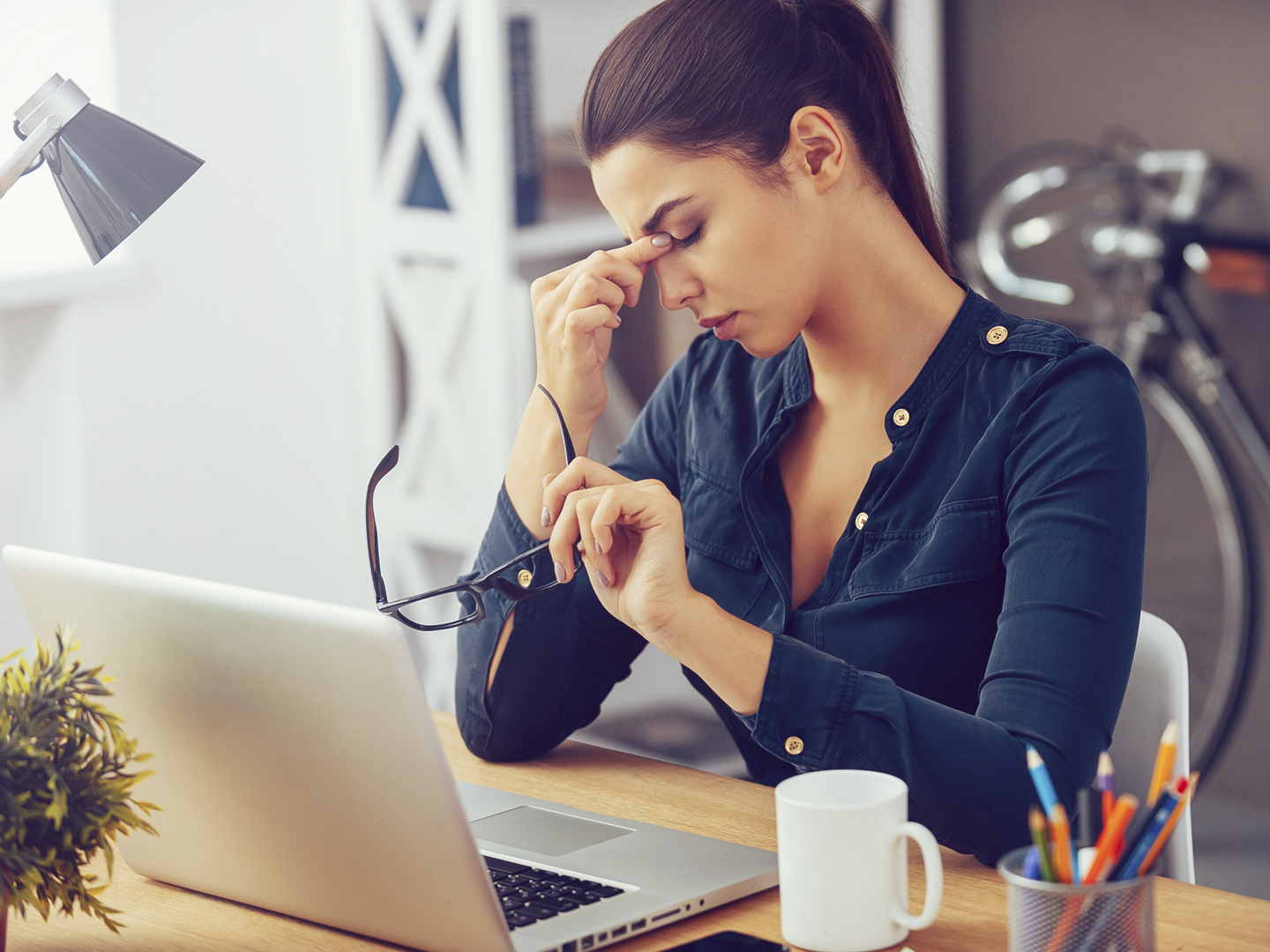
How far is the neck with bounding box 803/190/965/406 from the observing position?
1226mm

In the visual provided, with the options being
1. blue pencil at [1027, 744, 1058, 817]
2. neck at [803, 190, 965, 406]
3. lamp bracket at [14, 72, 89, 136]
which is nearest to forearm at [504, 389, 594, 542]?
neck at [803, 190, 965, 406]

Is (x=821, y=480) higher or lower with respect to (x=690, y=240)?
lower

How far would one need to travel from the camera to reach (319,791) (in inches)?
32.0

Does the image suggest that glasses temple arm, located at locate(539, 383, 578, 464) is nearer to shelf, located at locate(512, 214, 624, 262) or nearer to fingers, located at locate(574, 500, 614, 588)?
fingers, located at locate(574, 500, 614, 588)

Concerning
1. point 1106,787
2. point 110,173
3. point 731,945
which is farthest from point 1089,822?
point 110,173

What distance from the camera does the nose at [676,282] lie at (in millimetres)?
1167

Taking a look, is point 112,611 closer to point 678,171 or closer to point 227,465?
point 678,171

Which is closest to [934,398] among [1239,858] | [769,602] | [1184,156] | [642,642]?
[769,602]

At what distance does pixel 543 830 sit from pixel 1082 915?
42 centimetres

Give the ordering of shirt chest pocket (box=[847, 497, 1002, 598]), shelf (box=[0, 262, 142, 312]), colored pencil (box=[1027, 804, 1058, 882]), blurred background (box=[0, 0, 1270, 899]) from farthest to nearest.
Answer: blurred background (box=[0, 0, 1270, 899]) < shelf (box=[0, 262, 142, 312]) < shirt chest pocket (box=[847, 497, 1002, 598]) < colored pencil (box=[1027, 804, 1058, 882])

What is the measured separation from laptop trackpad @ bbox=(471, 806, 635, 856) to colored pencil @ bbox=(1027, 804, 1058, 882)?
36 centimetres

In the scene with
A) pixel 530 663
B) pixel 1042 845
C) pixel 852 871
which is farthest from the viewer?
pixel 530 663

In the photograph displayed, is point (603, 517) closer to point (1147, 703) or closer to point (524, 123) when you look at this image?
point (1147, 703)

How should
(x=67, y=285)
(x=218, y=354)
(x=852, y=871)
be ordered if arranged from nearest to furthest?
(x=852, y=871)
(x=67, y=285)
(x=218, y=354)
